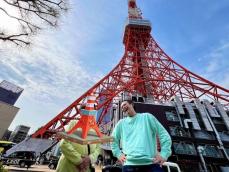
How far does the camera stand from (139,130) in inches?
62.1

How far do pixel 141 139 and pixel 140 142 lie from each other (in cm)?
3

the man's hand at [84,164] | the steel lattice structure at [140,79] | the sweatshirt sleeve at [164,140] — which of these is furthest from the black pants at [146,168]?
the steel lattice structure at [140,79]

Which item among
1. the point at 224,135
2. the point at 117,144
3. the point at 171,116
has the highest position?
the point at 171,116

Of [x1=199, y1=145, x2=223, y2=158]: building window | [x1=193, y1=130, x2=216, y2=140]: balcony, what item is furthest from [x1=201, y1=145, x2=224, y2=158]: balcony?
[x1=193, y1=130, x2=216, y2=140]: balcony

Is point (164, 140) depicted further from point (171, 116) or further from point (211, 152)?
point (211, 152)

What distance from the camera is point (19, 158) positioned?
11.8m

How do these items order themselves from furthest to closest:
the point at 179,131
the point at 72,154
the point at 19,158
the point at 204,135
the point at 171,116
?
Result: the point at 171,116 < the point at 179,131 < the point at 204,135 < the point at 19,158 < the point at 72,154

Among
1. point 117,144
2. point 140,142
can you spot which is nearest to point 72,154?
point 117,144

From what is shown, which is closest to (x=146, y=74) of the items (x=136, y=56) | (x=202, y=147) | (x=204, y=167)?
(x=136, y=56)

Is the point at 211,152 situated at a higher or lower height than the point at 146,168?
higher

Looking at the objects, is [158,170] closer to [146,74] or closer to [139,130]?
[139,130]

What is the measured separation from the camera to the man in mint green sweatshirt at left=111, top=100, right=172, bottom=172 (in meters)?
1.40

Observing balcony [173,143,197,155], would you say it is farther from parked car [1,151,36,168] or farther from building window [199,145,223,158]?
parked car [1,151,36,168]

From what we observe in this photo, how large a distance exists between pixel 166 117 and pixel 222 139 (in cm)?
514
